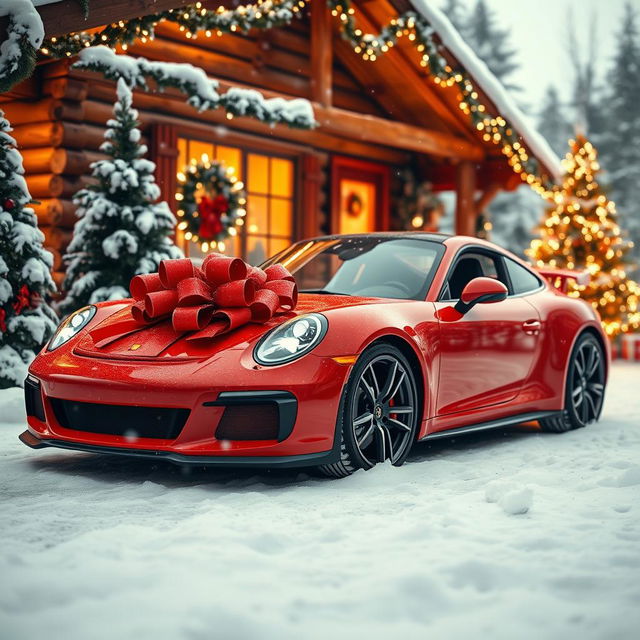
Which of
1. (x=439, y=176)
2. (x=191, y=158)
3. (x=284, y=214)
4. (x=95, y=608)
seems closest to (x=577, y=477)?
(x=95, y=608)

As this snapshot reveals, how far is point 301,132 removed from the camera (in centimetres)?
1347

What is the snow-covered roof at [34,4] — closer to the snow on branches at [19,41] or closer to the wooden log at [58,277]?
the snow on branches at [19,41]

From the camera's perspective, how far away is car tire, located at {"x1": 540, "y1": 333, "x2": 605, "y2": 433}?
6793mm

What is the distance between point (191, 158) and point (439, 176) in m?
5.03

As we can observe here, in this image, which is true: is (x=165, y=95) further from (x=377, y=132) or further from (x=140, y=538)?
(x=140, y=538)

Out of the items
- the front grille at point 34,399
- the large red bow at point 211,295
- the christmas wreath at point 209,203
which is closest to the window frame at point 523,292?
the large red bow at point 211,295

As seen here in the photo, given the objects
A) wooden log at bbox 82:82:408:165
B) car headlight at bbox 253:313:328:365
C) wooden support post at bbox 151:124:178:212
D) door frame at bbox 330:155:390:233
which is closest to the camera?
car headlight at bbox 253:313:328:365

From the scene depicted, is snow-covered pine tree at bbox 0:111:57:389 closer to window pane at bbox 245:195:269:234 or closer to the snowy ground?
the snowy ground

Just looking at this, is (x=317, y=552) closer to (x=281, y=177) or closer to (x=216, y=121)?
(x=216, y=121)

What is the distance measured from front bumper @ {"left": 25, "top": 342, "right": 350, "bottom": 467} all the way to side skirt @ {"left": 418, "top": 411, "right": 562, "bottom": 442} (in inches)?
38.8

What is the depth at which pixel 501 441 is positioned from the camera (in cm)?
639

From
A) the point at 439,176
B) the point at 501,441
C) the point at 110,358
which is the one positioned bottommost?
the point at 501,441

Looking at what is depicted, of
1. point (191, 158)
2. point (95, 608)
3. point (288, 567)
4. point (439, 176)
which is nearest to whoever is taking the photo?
point (95, 608)

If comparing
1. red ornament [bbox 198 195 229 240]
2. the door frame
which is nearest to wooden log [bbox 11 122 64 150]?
red ornament [bbox 198 195 229 240]
